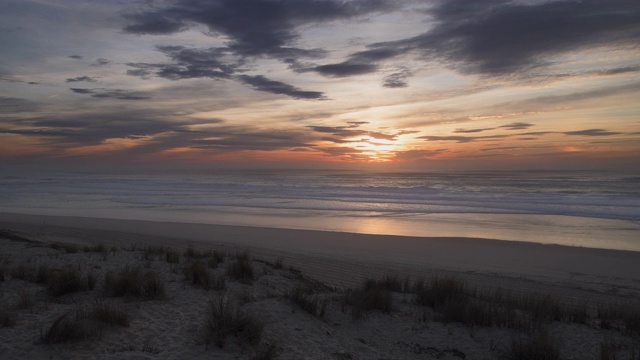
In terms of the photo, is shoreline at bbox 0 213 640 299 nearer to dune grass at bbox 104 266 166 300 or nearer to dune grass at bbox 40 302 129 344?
dune grass at bbox 104 266 166 300

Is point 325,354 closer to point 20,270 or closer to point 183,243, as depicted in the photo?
point 20,270

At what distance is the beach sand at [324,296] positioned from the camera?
5.68 m

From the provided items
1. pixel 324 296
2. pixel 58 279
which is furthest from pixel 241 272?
pixel 58 279

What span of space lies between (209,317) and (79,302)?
Result: 2449 millimetres

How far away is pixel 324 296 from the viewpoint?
8.45 meters

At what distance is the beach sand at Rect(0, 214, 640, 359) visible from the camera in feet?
18.6

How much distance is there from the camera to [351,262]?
44.8ft

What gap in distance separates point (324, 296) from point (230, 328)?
9.77 feet

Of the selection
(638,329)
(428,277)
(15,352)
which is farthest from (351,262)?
(15,352)

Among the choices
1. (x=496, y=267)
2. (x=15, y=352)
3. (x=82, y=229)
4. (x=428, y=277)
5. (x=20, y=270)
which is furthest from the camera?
(x=82, y=229)

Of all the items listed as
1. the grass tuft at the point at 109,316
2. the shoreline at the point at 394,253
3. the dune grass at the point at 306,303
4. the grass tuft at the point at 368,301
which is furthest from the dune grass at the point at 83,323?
the shoreline at the point at 394,253

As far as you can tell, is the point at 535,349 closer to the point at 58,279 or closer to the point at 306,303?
the point at 306,303

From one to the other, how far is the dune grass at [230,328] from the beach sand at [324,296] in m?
0.07

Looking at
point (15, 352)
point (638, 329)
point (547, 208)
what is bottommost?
point (15, 352)
